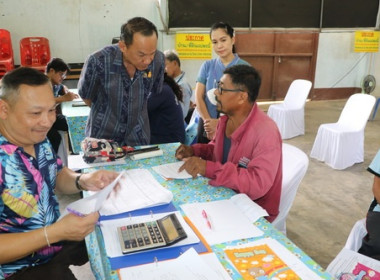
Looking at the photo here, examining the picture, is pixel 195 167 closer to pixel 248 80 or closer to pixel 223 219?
pixel 223 219

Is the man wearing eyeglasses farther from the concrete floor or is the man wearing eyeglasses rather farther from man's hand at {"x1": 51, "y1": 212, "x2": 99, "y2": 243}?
the concrete floor

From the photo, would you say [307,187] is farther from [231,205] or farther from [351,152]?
[231,205]

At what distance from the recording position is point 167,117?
272cm

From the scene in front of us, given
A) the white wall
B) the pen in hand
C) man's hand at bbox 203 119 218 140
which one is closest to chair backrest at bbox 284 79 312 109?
the white wall

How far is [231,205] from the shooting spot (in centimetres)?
146

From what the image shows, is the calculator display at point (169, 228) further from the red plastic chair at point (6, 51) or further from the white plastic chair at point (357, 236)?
the red plastic chair at point (6, 51)

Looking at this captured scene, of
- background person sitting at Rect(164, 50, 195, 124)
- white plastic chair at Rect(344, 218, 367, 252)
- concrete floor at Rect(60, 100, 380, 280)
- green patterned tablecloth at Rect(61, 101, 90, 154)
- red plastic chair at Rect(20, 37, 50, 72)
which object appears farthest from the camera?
red plastic chair at Rect(20, 37, 50, 72)

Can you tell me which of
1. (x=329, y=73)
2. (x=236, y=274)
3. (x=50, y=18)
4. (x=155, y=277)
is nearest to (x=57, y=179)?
(x=155, y=277)

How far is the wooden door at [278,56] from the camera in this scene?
23.7 feet

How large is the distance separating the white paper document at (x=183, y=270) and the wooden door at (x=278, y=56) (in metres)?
6.48

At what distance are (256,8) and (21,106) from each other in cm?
603

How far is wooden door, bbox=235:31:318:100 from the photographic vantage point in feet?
23.7

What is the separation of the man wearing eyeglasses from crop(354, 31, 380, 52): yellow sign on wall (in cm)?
692

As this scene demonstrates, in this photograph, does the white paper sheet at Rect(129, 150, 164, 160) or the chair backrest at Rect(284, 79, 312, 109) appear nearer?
the white paper sheet at Rect(129, 150, 164, 160)
